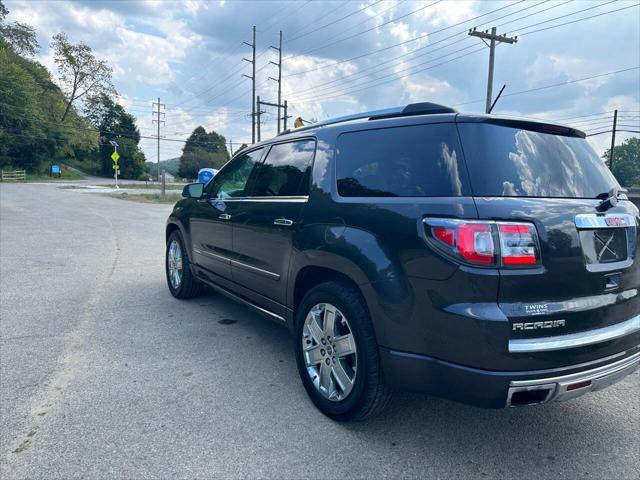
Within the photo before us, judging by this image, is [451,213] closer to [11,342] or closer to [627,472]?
[627,472]

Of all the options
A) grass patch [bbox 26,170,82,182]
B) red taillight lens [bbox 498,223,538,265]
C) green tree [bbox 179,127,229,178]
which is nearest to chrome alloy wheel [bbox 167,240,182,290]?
red taillight lens [bbox 498,223,538,265]

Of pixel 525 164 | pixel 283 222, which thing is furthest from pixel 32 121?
pixel 525 164

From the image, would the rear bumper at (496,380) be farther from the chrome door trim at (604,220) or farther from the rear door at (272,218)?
the rear door at (272,218)

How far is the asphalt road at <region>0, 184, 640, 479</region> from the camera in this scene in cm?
244

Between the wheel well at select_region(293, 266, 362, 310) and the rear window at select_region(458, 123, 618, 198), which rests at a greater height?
the rear window at select_region(458, 123, 618, 198)

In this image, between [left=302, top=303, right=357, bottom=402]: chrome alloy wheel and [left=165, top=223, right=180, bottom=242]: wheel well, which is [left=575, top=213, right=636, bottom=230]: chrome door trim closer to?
[left=302, top=303, right=357, bottom=402]: chrome alloy wheel

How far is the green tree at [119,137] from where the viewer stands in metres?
82.6

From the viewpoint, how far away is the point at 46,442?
258 centimetres

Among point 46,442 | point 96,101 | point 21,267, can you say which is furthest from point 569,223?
point 96,101

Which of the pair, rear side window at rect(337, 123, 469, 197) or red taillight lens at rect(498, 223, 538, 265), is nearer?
red taillight lens at rect(498, 223, 538, 265)

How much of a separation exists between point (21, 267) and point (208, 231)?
443 cm

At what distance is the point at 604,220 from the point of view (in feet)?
8.08

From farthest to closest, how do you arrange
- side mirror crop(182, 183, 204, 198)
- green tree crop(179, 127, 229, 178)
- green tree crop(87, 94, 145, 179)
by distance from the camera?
green tree crop(179, 127, 229, 178) < green tree crop(87, 94, 145, 179) < side mirror crop(182, 183, 204, 198)

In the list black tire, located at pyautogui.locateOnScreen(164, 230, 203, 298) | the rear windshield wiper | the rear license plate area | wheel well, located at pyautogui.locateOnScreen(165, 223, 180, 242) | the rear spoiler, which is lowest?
black tire, located at pyautogui.locateOnScreen(164, 230, 203, 298)
